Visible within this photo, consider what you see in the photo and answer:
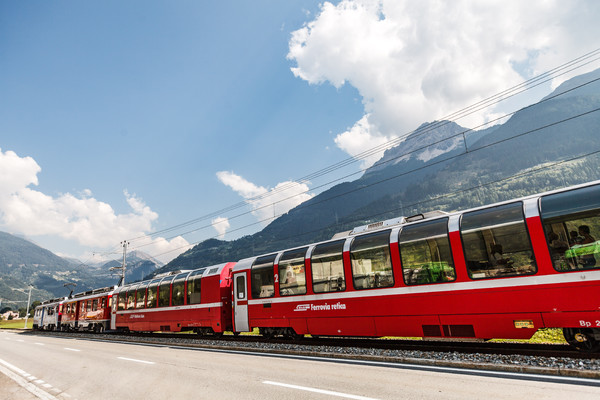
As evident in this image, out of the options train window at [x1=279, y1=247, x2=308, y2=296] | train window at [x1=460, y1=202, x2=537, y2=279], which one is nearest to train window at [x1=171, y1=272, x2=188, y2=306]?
train window at [x1=279, y1=247, x2=308, y2=296]

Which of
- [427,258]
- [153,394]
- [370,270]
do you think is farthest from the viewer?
[370,270]

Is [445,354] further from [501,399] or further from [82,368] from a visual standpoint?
[82,368]

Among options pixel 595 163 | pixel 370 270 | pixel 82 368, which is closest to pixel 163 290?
pixel 82 368

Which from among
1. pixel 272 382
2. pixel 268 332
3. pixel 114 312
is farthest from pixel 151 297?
pixel 272 382

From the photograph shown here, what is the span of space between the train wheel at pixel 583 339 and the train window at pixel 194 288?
15.5m

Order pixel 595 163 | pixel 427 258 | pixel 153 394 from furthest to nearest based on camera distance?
1. pixel 595 163
2. pixel 427 258
3. pixel 153 394

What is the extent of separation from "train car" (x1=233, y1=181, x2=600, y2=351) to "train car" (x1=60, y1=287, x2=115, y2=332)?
20.0m

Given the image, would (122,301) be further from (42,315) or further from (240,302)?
(42,315)

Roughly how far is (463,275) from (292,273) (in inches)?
250

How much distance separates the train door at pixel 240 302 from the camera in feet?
50.2

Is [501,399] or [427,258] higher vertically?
[427,258]

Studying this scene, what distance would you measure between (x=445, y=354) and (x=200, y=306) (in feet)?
42.7

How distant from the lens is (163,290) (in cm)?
2072

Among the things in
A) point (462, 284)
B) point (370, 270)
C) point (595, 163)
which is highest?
point (595, 163)
